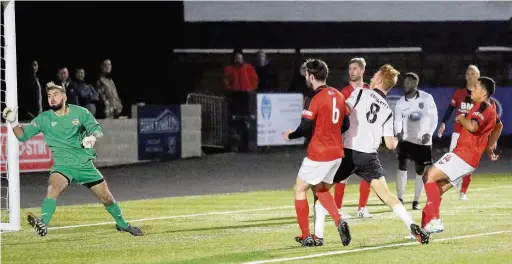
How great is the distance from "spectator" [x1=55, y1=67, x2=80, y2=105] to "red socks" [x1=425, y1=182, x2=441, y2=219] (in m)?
13.3

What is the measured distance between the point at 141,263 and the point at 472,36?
30.1 meters

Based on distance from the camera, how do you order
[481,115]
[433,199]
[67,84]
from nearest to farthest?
[481,115]
[433,199]
[67,84]

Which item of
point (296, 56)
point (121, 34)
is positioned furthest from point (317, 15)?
point (121, 34)

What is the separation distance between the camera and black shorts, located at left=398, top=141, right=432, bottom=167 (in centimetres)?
1938

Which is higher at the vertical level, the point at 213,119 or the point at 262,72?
the point at 262,72

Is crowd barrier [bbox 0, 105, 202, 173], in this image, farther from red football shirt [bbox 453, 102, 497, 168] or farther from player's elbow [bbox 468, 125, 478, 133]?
player's elbow [bbox 468, 125, 478, 133]

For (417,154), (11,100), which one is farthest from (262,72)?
(11,100)

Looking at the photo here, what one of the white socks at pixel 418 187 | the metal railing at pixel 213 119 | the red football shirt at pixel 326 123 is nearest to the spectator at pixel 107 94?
the metal railing at pixel 213 119

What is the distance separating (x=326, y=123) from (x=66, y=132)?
350cm

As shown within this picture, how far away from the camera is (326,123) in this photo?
13.5m

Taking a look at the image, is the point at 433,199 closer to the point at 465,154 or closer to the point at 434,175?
the point at 434,175

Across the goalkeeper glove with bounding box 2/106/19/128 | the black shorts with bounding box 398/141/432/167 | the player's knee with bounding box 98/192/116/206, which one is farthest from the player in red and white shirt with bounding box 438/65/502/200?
the goalkeeper glove with bounding box 2/106/19/128

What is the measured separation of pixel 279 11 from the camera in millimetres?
38938

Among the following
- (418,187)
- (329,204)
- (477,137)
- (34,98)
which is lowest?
(418,187)
